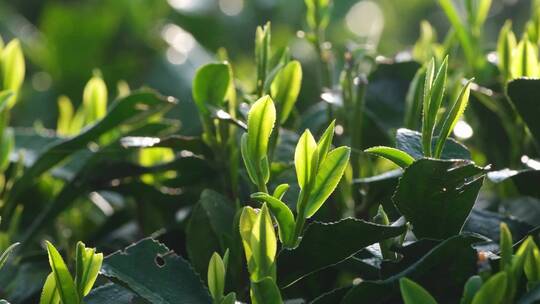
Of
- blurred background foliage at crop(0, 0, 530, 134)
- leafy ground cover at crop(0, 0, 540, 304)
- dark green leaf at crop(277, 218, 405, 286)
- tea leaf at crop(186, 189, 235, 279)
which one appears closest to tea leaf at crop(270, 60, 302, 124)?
leafy ground cover at crop(0, 0, 540, 304)

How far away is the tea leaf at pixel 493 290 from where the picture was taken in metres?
0.76

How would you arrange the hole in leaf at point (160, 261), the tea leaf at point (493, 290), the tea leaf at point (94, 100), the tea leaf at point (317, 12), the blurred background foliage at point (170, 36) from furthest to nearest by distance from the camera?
the blurred background foliage at point (170, 36)
the tea leaf at point (94, 100)
the tea leaf at point (317, 12)
the hole in leaf at point (160, 261)
the tea leaf at point (493, 290)

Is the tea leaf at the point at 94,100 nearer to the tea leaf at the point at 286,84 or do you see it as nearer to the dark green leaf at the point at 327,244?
the tea leaf at the point at 286,84

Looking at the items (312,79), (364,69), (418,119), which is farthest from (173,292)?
(312,79)

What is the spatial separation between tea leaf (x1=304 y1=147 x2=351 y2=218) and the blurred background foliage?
89 centimetres

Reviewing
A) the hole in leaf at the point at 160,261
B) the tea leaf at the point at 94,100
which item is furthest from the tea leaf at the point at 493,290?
the tea leaf at the point at 94,100

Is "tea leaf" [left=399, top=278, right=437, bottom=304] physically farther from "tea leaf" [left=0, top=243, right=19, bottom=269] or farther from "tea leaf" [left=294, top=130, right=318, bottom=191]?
"tea leaf" [left=0, top=243, right=19, bottom=269]

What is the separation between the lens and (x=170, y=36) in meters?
2.34

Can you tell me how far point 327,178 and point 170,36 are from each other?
1517 mm

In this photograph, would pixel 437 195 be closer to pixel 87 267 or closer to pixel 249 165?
pixel 249 165

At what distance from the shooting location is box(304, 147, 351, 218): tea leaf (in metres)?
0.89

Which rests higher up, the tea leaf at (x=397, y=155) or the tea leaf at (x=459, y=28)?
the tea leaf at (x=459, y=28)

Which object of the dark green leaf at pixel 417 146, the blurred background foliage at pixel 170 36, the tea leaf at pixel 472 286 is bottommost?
the blurred background foliage at pixel 170 36

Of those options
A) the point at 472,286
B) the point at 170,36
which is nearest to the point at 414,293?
the point at 472,286
